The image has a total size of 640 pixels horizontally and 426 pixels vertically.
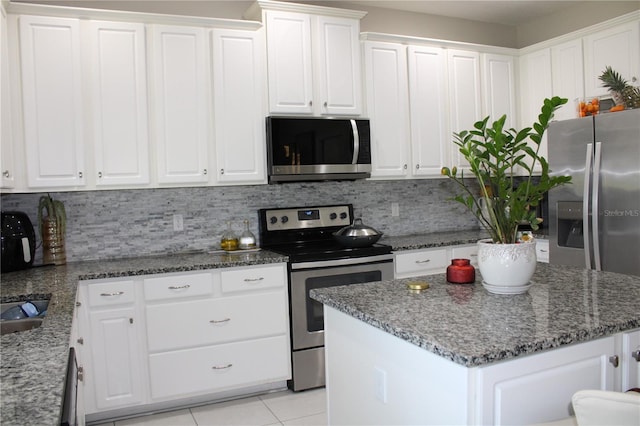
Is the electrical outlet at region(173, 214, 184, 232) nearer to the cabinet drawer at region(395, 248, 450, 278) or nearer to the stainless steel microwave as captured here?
the stainless steel microwave

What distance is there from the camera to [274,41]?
142 inches

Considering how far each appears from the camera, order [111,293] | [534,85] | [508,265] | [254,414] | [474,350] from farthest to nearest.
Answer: [534,85] < [254,414] < [111,293] < [508,265] < [474,350]

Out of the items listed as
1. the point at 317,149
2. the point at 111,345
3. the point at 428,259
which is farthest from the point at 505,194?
the point at 111,345

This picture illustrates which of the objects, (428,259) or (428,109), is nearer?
(428,259)

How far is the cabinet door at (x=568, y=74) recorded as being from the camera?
3.97 meters

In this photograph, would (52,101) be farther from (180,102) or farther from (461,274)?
(461,274)

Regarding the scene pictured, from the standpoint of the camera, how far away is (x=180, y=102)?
134 inches

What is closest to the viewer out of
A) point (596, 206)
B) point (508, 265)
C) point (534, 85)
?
point (508, 265)

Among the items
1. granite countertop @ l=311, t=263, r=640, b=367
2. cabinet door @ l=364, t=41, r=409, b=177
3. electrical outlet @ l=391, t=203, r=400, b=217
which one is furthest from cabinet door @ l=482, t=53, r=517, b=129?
granite countertop @ l=311, t=263, r=640, b=367

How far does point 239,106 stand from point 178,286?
1255mm

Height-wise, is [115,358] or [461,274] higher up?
[461,274]

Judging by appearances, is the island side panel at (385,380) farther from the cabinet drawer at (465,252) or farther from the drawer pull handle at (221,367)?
the cabinet drawer at (465,252)

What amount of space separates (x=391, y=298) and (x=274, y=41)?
2.28 m

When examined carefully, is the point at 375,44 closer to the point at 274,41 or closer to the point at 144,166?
the point at 274,41
